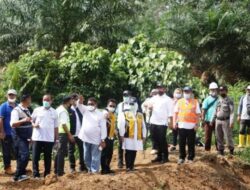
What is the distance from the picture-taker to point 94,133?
972 cm

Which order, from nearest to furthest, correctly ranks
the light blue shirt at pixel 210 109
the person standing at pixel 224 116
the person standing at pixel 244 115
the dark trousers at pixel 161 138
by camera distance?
the dark trousers at pixel 161 138 → the person standing at pixel 224 116 → the light blue shirt at pixel 210 109 → the person standing at pixel 244 115

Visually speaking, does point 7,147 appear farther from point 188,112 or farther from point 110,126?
point 188,112

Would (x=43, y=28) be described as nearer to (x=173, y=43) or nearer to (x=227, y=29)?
(x=173, y=43)

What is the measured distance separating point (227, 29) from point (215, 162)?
521 inches

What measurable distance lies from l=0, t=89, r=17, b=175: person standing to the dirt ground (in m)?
0.35

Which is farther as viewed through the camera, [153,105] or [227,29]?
[227,29]

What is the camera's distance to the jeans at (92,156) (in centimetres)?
973

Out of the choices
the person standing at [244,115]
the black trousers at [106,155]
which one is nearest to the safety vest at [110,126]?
the black trousers at [106,155]

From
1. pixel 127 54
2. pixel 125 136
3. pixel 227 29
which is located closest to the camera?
pixel 125 136

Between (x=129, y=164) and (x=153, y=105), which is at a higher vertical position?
(x=153, y=105)

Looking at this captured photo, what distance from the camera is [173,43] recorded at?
78.8 ft

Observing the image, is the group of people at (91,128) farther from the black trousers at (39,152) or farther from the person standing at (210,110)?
the person standing at (210,110)

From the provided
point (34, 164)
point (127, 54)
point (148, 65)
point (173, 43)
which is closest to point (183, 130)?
point (34, 164)

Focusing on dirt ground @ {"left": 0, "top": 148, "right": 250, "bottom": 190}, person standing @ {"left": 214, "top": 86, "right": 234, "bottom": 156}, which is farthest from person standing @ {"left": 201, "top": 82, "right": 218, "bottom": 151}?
dirt ground @ {"left": 0, "top": 148, "right": 250, "bottom": 190}
